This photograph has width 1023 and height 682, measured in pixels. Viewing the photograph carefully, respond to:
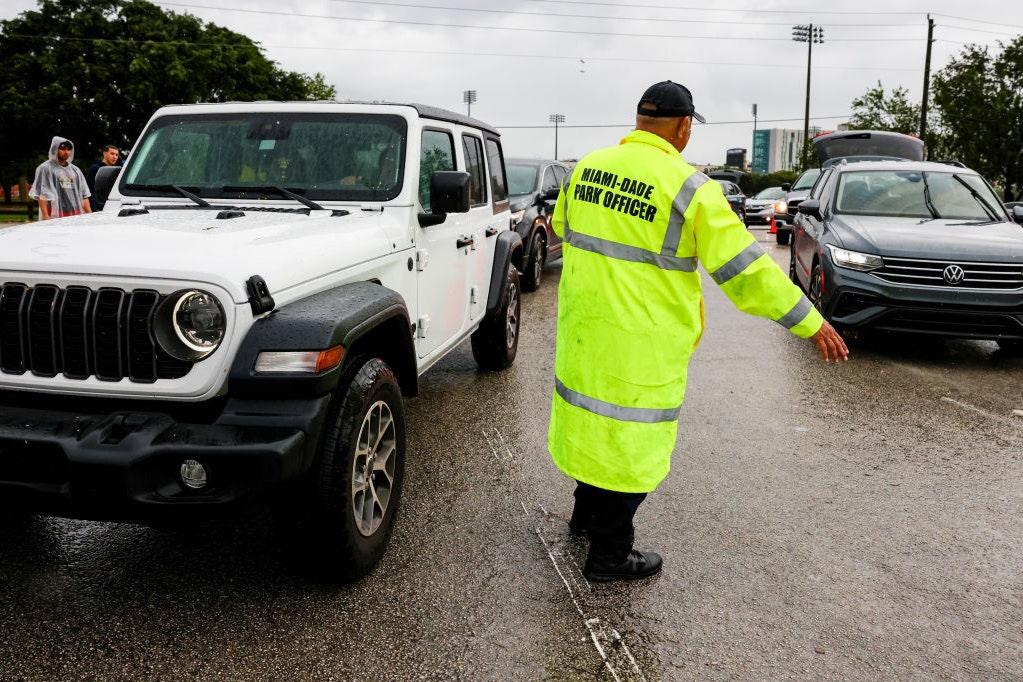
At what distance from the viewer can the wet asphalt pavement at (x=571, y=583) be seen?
9.66 feet

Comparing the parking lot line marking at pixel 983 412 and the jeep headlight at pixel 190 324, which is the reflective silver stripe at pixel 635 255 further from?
the parking lot line marking at pixel 983 412

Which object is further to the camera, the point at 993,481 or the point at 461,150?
the point at 461,150

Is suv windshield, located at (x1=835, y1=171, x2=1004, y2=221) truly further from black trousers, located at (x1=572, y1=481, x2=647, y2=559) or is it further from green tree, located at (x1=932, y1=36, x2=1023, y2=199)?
green tree, located at (x1=932, y1=36, x2=1023, y2=199)

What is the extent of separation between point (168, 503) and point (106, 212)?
2.09 m

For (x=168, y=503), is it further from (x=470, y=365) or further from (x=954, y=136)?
(x=954, y=136)

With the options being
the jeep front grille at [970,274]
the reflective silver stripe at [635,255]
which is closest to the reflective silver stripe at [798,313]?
the reflective silver stripe at [635,255]

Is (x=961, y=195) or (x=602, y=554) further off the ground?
(x=961, y=195)

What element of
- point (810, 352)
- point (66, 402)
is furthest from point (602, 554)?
point (810, 352)

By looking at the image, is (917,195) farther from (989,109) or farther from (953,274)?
(989,109)

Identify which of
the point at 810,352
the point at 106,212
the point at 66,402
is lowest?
the point at 810,352

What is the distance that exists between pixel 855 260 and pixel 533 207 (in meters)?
5.01

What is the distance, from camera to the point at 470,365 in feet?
24.5

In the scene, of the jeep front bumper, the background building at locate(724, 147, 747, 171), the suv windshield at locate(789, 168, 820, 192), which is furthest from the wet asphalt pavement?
the background building at locate(724, 147, 747, 171)

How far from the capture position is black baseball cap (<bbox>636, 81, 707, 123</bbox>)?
127 inches
